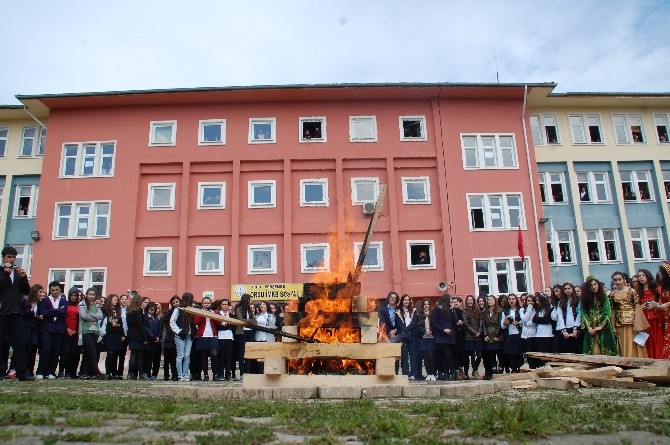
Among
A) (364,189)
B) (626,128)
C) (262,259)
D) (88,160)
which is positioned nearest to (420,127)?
(364,189)

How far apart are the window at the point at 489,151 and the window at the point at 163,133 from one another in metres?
15.2

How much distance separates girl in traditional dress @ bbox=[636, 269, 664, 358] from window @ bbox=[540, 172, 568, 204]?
20.5m

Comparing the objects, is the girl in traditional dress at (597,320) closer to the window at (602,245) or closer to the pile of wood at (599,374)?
the pile of wood at (599,374)

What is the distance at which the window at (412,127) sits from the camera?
3005cm

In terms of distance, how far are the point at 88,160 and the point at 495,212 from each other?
21203 millimetres

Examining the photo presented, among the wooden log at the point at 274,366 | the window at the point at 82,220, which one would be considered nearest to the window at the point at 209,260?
the window at the point at 82,220

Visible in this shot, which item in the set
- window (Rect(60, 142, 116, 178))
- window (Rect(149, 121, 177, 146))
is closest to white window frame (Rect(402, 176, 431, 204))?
window (Rect(149, 121, 177, 146))

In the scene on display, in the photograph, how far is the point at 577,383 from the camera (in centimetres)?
888

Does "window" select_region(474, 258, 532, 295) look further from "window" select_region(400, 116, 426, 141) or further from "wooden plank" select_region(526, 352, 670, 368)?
"wooden plank" select_region(526, 352, 670, 368)

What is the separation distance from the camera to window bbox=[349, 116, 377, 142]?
2991 cm

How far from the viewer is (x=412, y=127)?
30.4m

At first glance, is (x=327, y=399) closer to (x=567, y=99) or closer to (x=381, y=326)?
(x=381, y=326)

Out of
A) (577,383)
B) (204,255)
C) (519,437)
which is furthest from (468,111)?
(519,437)

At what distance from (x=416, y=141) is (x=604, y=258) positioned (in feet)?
39.6
